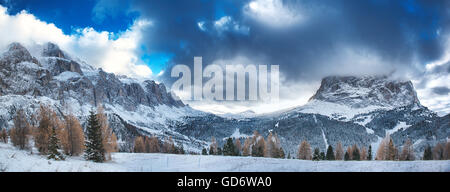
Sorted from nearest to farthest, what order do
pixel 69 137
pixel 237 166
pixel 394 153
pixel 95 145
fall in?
1. pixel 237 166
2. pixel 95 145
3. pixel 69 137
4. pixel 394 153

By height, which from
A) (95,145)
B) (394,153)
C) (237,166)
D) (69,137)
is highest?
(69,137)

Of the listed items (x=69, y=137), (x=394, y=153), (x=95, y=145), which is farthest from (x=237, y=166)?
(x=394, y=153)

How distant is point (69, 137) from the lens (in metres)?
33.2

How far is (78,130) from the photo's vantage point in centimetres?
3397

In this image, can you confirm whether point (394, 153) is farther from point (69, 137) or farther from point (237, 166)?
point (69, 137)

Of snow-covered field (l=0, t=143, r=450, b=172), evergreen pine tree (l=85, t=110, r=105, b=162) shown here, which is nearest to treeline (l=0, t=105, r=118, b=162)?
evergreen pine tree (l=85, t=110, r=105, b=162)

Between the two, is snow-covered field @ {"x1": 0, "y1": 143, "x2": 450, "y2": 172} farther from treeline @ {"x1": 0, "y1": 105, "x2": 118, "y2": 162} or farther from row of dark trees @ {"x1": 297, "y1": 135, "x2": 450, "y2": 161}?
row of dark trees @ {"x1": 297, "y1": 135, "x2": 450, "y2": 161}

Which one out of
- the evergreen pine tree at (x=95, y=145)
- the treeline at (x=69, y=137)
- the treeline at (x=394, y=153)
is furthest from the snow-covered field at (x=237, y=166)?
the treeline at (x=394, y=153)

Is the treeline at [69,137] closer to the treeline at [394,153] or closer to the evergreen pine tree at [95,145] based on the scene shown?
the evergreen pine tree at [95,145]

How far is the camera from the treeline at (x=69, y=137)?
92.5 feet

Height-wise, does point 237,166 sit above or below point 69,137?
below

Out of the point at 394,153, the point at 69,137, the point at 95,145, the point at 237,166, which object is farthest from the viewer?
the point at 394,153
